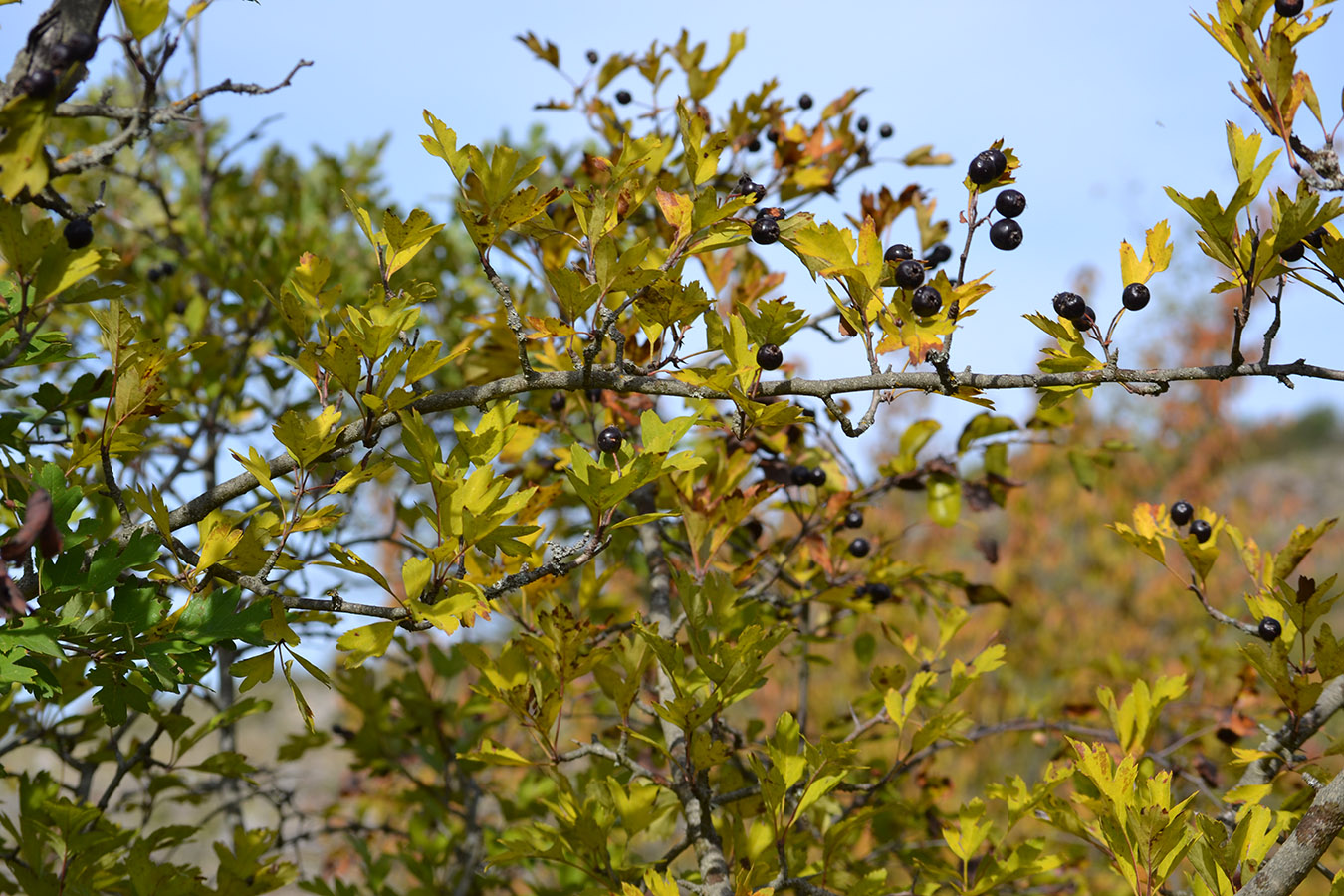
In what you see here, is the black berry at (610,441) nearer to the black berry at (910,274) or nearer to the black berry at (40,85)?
the black berry at (910,274)

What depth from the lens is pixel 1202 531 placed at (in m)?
2.04

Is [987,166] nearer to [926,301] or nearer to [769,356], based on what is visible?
[926,301]

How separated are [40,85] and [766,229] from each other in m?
0.93

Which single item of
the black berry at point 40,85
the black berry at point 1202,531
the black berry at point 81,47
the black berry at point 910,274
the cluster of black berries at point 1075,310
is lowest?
the black berry at point 1202,531

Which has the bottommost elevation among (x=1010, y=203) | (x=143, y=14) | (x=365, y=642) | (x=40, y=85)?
(x=365, y=642)

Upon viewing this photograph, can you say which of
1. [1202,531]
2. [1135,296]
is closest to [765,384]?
[1135,296]

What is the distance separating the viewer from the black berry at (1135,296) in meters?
1.43

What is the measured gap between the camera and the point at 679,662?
156 centimetres

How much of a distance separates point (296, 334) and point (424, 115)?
16.2 inches

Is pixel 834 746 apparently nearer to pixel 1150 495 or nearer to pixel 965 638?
pixel 965 638

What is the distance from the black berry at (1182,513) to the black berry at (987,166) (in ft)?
3.35

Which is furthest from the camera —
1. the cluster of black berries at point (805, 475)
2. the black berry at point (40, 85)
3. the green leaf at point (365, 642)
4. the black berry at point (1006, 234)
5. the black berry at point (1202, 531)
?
the cluster of black berries at point (805, 475)

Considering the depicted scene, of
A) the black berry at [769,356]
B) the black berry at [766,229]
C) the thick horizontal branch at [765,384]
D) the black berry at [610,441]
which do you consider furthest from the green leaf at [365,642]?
the black berry at [766,229]

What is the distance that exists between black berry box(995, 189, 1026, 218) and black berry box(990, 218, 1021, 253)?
0.01 metres
